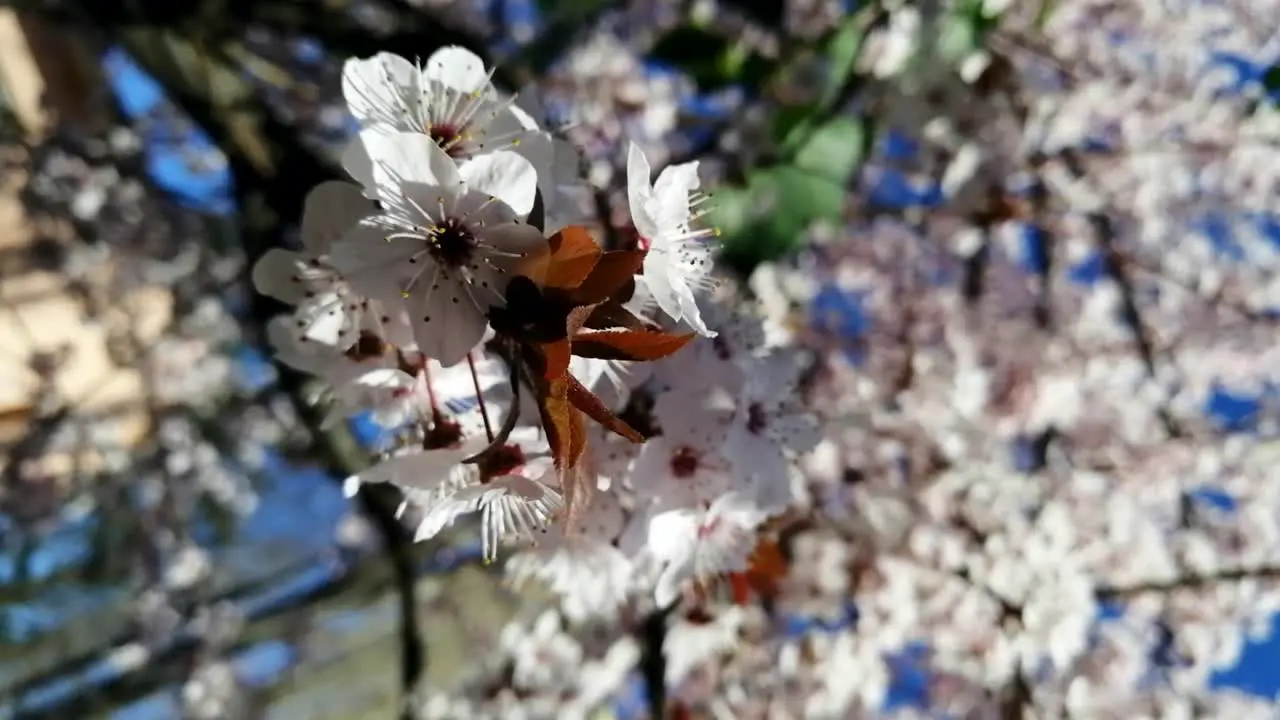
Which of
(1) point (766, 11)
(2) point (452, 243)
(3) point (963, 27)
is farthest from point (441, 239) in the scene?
(3) point (963, 27)

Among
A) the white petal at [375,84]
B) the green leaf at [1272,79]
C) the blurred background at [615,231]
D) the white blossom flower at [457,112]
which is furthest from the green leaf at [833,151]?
the white petal at [375,84]

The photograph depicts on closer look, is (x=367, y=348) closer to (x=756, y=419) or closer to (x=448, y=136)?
(x=448, y=136)

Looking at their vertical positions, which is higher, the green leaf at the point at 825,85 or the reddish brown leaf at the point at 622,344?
the reddish brown leaf at the point at 622,344

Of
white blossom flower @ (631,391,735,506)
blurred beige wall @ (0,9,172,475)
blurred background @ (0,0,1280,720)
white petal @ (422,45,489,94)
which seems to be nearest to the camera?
white petal @ (422,45,489,94)

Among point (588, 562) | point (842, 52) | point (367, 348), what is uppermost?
point (367, 348)

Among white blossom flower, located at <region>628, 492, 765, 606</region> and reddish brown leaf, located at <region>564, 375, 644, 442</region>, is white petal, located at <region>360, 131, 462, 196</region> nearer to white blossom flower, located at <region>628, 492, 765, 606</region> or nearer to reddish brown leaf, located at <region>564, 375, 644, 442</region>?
reddish brown leaf, located at <region>564, 375, 644, 442</region>

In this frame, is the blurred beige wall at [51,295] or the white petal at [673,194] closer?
the white petal at [673,194]

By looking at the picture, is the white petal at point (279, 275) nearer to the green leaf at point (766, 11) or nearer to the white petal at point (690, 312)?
the white petal at point (690, 312)

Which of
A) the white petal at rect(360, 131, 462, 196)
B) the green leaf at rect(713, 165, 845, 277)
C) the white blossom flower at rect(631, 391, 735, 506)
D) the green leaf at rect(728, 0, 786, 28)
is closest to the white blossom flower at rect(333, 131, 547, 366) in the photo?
the white petal at rect(360, 131, 462, 196)
